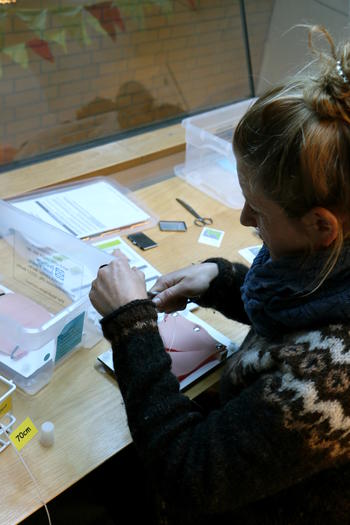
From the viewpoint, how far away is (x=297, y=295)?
Answer: 0.81 meters

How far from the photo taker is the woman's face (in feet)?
2.54

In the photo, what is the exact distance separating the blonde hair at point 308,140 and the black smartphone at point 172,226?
704 millimetres

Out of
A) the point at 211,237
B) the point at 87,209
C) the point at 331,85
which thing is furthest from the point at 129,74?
the point at 331,85

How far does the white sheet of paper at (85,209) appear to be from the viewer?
1.42m

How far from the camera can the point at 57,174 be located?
5.32ft

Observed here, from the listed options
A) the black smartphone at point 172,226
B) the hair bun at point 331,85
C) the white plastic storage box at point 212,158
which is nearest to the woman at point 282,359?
the hair bun at point 331,85

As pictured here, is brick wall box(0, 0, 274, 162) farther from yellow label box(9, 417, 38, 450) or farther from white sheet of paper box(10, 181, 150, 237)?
yellow label box(9, 417, 38, 450)

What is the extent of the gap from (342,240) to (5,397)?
1.94 feet

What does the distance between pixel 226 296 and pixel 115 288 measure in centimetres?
Result: 32

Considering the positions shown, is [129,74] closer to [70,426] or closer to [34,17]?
[34,17]

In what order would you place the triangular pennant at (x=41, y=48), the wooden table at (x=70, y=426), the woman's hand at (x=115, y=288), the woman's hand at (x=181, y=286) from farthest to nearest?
the triangular pennant at (x=41, y=48), the woman's hand at (x=181, y=286), the woman's hand at (x=115, y=288), the wooden table at (x=70, y=426)

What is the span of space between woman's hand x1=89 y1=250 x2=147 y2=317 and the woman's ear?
0.32 meters

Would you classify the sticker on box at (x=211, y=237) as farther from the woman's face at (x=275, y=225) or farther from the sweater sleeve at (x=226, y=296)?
the woman's face at (x=275, y=225)

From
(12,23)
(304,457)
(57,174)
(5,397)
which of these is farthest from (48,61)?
(304,457)
